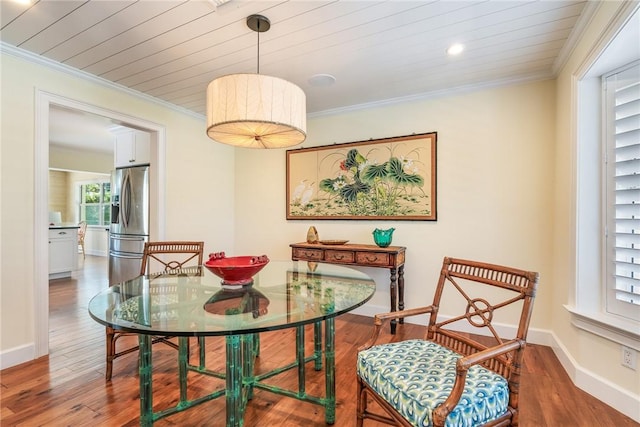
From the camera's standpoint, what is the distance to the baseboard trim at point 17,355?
7.36 feet

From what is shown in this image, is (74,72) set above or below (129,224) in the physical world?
above

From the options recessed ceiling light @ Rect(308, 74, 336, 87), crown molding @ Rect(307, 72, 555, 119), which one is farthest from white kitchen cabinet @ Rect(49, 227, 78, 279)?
recessed ceiling light @ Rect(308, 74, 336, 87)

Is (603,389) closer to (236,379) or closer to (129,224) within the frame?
(236,379)

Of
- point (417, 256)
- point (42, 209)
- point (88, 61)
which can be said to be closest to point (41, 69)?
point (88, 61)

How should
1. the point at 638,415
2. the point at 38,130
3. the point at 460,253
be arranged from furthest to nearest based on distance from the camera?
1. the point at 460,253
2. the point at 38,130
3. the point at 638,415

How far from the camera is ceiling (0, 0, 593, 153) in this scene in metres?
1.85

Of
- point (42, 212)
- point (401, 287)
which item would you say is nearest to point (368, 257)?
point (401, 287)

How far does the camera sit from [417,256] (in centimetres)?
318

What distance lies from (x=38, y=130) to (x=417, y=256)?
3.55 m

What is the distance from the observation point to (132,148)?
13.5ft

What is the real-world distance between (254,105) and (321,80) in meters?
1.47

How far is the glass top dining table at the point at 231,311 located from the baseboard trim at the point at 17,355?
1.38 m

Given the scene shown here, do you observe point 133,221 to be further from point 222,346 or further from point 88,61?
point 222,346

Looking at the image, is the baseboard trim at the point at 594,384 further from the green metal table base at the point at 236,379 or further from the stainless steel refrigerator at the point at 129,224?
the stainless steel refrigerator at the point at 129,224
